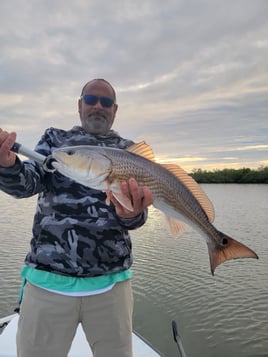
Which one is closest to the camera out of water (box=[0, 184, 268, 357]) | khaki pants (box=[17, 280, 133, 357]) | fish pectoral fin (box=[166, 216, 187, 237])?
khaki pants (box=[17, 280, 133, 357])

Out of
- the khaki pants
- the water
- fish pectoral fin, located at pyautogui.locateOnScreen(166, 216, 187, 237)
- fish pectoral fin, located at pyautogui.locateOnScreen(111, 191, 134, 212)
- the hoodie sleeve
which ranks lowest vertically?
the water

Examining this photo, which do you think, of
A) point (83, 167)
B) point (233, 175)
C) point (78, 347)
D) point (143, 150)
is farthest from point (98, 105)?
point (233, 175)

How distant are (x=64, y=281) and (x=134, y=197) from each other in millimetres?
839

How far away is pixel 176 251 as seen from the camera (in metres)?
15.0

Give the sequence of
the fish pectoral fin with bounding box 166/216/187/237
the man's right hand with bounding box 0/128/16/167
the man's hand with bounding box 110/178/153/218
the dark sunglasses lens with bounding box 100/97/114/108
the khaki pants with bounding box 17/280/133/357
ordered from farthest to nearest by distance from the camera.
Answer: the dark sunglasses lens with bounding box 100/97/114/108 < the fish pectoral fin with bounding box 166/216/187/237 < the khaki pants with bounding box 17/280/133/357 < the man's hand with bounding box 110/178/153/218 < the man's right hand with bounding box 0/128/16/167

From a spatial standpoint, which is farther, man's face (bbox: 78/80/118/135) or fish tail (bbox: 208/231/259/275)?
man's face (bbox: 78/80/118/135)

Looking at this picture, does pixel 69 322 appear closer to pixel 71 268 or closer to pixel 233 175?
pixel 71 268

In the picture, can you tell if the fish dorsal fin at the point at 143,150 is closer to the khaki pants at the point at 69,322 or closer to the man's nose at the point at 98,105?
the man's nose at the point at 98,105

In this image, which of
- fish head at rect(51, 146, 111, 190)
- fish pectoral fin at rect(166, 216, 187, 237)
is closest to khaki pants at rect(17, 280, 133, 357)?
fish pectoral fin at rect(166, 216, 187, 237)

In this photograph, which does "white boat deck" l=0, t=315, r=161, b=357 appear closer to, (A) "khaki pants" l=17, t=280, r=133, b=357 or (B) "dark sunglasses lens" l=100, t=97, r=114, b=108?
(A) "khaki pants" l=17, t=280, r=133, b=357

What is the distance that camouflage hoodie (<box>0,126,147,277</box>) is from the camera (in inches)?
105

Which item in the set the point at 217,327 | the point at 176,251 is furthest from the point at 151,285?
the point at 176,251

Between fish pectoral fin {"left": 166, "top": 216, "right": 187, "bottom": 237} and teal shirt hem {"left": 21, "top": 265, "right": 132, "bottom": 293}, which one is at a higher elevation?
fish pectoral fin {"left": 166, "top": 216, "right": 187, "bottom": 237}

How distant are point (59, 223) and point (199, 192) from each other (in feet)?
3.64
